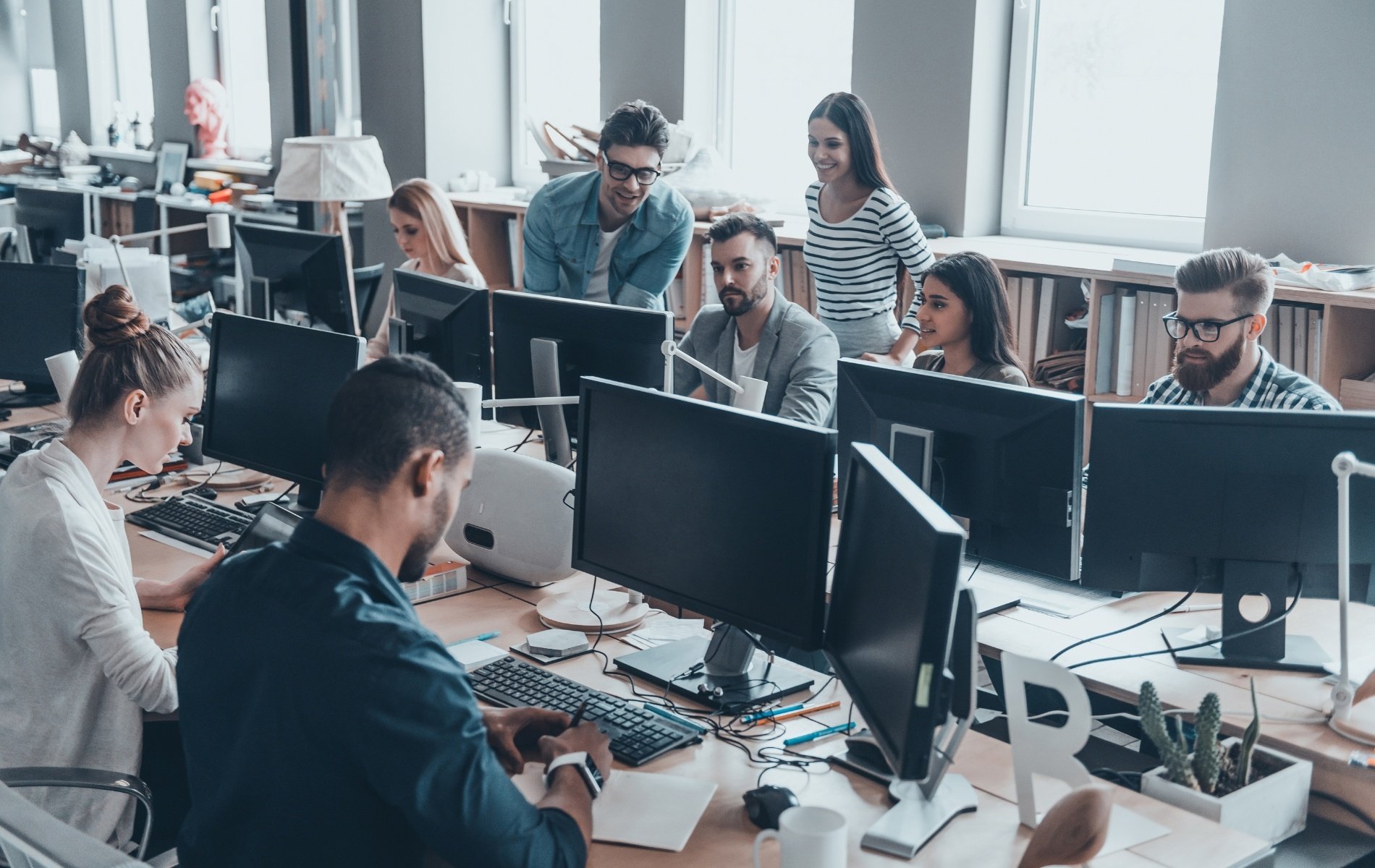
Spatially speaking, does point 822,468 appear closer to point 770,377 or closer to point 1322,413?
point 1322,413

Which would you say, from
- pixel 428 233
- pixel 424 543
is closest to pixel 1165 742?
pixel 424 543

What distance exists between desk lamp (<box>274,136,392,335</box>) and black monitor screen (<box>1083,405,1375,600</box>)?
129 inches

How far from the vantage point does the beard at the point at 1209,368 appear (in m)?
2.51

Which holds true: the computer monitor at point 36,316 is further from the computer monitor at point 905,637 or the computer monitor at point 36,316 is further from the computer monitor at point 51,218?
the computer monitor at point 905,637

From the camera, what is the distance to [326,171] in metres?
4.70

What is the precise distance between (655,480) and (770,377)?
1195 millimetres

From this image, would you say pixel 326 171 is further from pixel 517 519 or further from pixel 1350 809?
pixel 1350 809

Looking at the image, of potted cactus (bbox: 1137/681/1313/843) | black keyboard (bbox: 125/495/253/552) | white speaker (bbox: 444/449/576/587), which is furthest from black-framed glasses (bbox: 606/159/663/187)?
potted cactus (bbox: 1137/681/1313/843)

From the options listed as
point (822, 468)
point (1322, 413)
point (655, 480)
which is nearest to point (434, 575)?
point (655, 480)

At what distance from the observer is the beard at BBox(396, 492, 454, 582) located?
146 centimetres

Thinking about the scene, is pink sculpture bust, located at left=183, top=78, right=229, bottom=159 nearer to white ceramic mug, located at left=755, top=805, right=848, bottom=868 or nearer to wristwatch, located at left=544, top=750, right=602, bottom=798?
wristwatch, located at left=544, top=750, right=602, bottom=798

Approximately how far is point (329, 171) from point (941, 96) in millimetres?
2205

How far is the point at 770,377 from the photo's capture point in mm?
3088

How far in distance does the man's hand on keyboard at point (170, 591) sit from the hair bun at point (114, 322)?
433 mm
